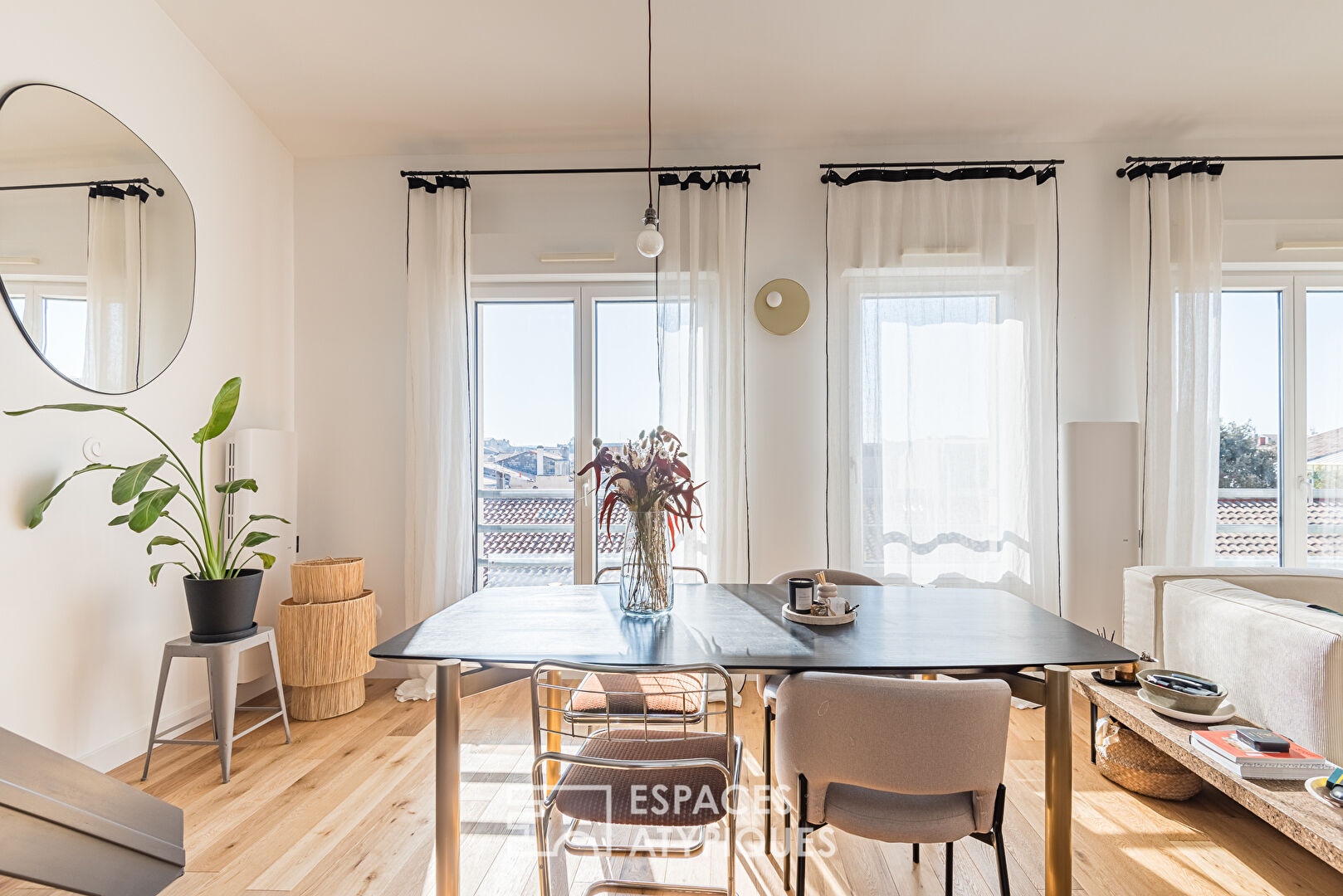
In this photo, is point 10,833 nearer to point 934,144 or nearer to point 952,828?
point 952,828

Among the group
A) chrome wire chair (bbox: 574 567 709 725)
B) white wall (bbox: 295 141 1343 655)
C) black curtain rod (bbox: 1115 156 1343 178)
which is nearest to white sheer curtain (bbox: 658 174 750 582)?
white wall (bbox: 295 141 1343 655)

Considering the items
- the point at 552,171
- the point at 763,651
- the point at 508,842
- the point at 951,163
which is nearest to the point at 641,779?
the point at 763,651

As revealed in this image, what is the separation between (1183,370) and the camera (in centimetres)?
360

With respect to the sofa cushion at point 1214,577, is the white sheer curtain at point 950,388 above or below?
above

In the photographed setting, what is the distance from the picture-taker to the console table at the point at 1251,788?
1550 mm

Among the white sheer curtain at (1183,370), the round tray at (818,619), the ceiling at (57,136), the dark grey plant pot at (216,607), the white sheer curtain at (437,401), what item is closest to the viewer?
the round tray at (818,619)

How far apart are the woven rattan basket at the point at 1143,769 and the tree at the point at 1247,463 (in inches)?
85.4

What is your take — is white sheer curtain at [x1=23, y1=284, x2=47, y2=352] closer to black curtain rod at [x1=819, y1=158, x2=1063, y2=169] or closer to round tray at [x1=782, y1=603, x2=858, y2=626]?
round tray at [x1=782, y1=603, x2=858, y2=626]

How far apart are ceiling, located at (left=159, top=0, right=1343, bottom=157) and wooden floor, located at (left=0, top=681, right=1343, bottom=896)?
3.07 metres

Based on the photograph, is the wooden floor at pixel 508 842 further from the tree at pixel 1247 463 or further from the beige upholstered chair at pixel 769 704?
the tree at pixel 1247 463

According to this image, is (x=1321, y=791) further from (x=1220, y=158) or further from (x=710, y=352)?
(x=1220, y=158)

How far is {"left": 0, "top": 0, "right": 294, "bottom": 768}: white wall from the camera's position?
2.30 metres

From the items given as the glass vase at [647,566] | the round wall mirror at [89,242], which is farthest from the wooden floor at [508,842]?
the round wall mirror at [89,242]

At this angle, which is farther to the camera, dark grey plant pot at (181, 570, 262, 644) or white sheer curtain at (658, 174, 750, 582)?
white sheer curtain at (658, 174, 750, 582)
